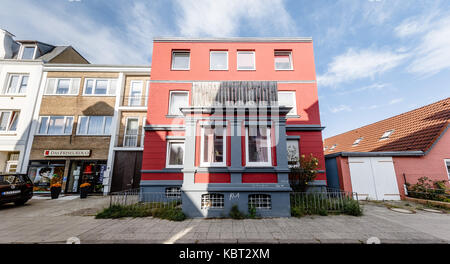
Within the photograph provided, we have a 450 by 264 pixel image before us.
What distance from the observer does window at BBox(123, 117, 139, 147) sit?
13984mm

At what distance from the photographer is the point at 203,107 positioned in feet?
24.3

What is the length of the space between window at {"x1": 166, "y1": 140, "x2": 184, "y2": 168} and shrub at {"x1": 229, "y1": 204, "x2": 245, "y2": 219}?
16.6 ft

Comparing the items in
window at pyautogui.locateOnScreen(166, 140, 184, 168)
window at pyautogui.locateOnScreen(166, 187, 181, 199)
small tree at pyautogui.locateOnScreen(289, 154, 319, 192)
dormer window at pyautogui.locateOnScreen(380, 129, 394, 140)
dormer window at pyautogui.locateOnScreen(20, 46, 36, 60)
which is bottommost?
window at pyautogui.locateOnScreen(166, 187, 181, 199)

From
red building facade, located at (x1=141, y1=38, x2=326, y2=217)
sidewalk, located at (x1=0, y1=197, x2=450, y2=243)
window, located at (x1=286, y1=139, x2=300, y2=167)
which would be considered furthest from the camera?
window, located at (x1=286, y1=139, x2=300, y2=167)

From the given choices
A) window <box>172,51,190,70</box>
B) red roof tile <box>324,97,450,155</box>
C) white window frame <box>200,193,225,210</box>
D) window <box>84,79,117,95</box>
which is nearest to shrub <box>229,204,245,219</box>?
white window frame <box>200,193,225,210</box>

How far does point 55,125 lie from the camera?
14.0 m

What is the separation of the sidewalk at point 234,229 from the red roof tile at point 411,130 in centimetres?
666

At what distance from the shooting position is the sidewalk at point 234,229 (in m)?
4.81

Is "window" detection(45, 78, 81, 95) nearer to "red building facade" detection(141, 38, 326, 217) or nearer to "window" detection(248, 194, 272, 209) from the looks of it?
"red building facade" detection(141, 38, 326, 217)

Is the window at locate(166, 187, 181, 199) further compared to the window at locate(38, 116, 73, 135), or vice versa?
the window at locate(38, 116, 73, 135)

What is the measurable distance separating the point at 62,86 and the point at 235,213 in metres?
18.2

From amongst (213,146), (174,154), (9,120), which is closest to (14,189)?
(9,120)
